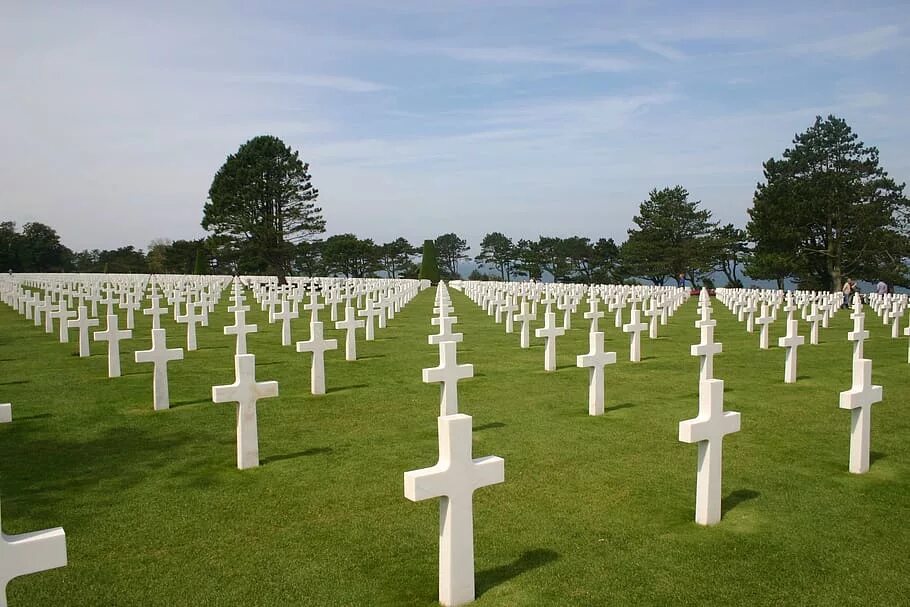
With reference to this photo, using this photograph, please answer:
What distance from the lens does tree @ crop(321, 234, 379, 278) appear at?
69.7 meters

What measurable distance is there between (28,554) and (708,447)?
3.61 metres

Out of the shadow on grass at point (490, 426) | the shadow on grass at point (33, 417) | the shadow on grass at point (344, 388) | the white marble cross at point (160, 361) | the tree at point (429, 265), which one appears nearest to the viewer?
the shadow on grass at point (490, 426)

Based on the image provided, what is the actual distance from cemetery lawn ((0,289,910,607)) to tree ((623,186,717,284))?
4661 centimetres

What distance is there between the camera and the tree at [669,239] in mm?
54312

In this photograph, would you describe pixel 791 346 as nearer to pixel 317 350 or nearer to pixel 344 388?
pixel 344 388

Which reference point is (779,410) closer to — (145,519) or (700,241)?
(145,519)

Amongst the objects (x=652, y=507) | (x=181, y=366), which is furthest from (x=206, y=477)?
(x=181, y=366)

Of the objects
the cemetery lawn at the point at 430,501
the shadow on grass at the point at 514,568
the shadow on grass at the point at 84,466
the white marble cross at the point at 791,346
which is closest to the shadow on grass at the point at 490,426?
the cemetery lawn at the point at 430,501

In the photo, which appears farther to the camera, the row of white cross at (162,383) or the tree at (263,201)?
the tree at (263,201)

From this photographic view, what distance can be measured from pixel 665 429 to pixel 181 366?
720cm

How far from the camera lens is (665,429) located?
270 inches

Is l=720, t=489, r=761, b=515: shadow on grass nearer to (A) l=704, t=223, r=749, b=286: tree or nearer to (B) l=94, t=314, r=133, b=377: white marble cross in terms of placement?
(B) l=94, t=314, r=133, b=377: white marble cross

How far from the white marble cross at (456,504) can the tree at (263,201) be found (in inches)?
1814

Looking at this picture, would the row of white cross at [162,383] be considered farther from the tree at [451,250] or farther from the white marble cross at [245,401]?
the tree at [451,250]
